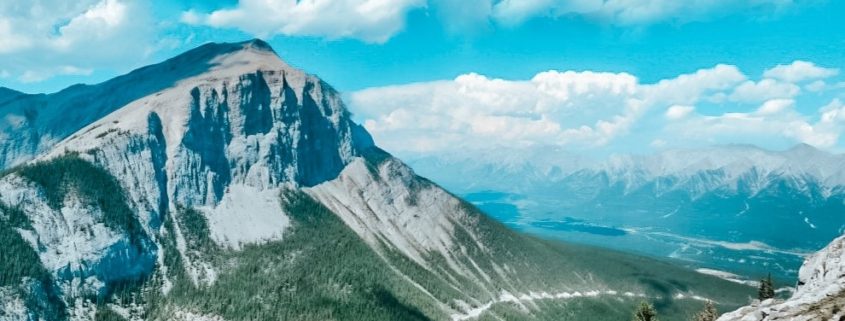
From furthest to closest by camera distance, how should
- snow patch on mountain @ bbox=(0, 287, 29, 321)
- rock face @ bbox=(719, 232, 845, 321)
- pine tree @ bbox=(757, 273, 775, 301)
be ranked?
snow patch on mountain @ bbox=(0, 287, 29, 321) < pine tree @ bbox=(757, 273, 775, 301) < rock face @ bbox=(719, 232, 845, 321)

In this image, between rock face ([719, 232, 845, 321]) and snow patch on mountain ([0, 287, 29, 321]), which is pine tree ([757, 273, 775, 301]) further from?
snow patch on mountain ([0, 287, 29, 321])

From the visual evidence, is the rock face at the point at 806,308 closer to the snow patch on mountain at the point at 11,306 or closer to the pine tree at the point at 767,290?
the pine tree at the point at 767,290

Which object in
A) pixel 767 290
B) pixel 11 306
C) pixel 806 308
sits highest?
pixel 806 308

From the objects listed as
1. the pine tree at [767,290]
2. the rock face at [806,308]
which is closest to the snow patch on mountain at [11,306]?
the rock face at [806,308]

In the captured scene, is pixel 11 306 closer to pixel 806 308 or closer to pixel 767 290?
pixel 767 290

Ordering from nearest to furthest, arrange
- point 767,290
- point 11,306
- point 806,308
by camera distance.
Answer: point 806,308, point 767,290, point 11,306

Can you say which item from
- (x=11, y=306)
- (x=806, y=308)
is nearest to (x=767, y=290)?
(x=806, y=308)

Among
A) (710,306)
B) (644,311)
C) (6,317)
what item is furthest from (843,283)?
(6,317)

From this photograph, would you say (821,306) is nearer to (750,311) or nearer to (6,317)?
(750,311)

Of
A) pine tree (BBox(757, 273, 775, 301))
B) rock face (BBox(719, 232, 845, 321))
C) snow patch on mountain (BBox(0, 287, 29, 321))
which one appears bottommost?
snow patch on mountain (BBox(0, 287, 29, 321))

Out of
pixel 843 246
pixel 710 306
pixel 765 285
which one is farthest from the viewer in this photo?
pixel 765 285

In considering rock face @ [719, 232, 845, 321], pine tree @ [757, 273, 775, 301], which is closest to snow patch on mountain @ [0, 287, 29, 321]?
rock face @ [719, 232, 845, 321]
